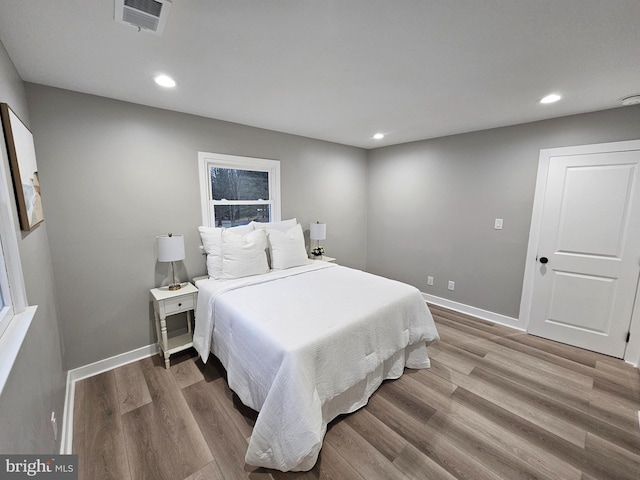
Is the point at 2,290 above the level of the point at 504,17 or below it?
below

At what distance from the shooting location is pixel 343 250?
4.30 metres

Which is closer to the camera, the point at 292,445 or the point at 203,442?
the point at 292,445

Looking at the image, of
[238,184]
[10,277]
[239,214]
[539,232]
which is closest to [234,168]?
[238,184]

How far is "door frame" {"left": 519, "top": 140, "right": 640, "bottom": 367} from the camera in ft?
7.83

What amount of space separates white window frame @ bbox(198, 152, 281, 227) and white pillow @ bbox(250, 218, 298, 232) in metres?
0.18

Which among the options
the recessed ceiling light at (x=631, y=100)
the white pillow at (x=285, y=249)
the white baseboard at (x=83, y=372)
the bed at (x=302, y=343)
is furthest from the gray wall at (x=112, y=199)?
the recessed ceiling light at (x=631, y=100)

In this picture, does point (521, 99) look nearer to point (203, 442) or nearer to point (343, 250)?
point (343, 250)

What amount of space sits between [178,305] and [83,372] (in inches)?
36.3

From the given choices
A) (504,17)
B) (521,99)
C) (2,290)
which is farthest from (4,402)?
(521,99)

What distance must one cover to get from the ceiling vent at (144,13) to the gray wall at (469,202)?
3307 millimetres

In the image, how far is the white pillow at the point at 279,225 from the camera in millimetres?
3063

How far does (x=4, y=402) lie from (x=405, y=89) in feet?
8.59

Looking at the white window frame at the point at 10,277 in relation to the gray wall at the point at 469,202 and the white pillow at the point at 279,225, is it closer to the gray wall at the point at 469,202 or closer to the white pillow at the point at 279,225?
the white pillow at the point at 279,225

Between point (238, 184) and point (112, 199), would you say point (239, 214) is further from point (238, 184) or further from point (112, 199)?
point (112, 199)
